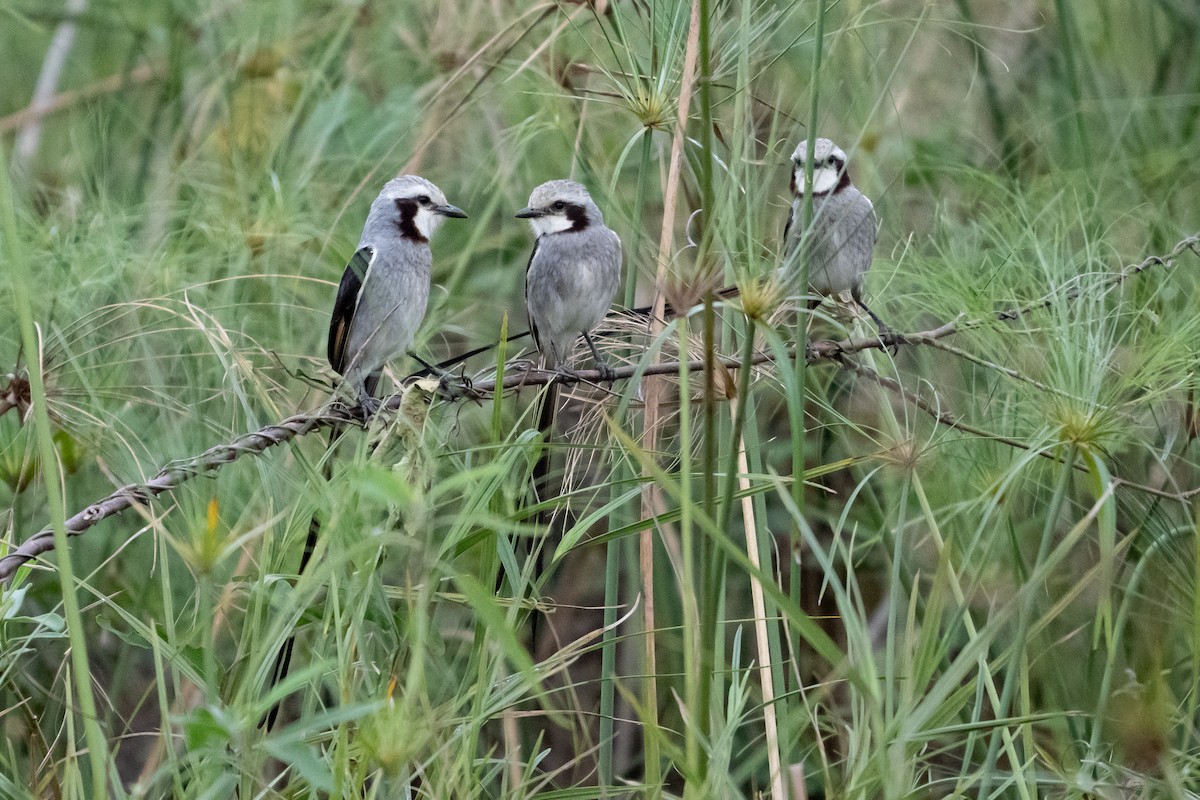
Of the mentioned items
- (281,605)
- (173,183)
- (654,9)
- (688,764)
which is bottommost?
(688,764)

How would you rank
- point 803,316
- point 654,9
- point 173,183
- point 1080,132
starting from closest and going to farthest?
1. point 803,316
2. point 654,9
3. point 1080,132
4. point 173,183

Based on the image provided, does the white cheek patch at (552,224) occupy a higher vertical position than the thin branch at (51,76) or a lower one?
lower

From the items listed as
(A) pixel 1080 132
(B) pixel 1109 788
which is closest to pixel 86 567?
(B) pixel 1109 788

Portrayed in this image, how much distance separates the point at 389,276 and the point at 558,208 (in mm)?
526

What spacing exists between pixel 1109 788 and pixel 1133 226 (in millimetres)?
1598

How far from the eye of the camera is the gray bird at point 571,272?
3596 mm

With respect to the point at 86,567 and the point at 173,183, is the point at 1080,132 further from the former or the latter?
the point at 86,567

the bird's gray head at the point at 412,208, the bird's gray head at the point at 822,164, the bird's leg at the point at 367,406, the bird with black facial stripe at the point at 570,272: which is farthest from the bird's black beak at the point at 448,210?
the bird's gray head at the point at 822,164

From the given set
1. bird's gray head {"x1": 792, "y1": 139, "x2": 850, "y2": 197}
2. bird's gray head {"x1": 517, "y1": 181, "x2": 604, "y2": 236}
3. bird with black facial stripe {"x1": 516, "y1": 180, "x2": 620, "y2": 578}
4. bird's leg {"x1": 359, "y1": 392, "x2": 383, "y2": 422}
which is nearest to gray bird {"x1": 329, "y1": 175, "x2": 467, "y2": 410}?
bird's gray head {"x1": 517, "y1": 181, "x2": 604, "y2": 236}

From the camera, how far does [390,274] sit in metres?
3.53

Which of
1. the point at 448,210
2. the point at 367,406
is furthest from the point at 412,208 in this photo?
the point at 367,406

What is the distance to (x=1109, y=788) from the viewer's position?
183cm

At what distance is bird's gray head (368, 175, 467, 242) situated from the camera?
11.2 feet

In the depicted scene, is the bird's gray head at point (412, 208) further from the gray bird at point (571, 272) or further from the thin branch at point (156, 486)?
the thin branch at point (156, 486)
